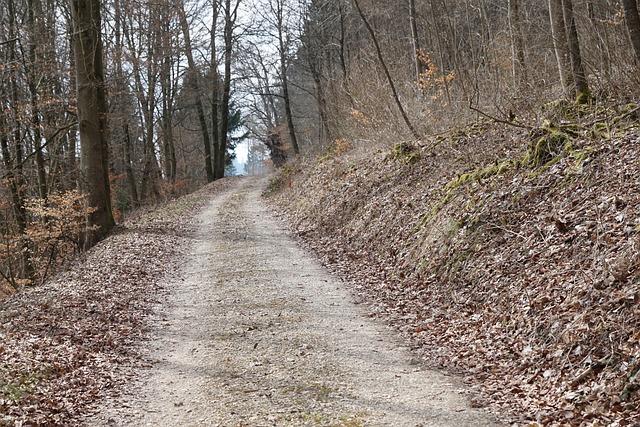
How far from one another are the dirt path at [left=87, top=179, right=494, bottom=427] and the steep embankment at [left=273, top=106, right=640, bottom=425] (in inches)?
21.5

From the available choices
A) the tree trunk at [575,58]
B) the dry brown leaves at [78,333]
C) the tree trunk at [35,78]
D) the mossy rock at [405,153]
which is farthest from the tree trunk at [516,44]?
the tree trunk at [35,78]

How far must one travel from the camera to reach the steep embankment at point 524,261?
17.1 ft

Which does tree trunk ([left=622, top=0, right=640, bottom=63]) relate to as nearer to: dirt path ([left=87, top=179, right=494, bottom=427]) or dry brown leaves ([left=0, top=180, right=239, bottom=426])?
dirt path ([left=87, top=179, right=494, bottom=427])

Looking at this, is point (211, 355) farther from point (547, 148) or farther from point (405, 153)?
point (405, 153)

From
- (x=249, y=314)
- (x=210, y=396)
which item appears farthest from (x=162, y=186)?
(x=210, y=396)

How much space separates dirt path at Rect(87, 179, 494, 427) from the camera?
17.6 ft

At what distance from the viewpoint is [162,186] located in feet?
110

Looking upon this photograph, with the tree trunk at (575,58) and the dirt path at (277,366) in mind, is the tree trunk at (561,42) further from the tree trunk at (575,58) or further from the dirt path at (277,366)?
the dirt path at (277,366)

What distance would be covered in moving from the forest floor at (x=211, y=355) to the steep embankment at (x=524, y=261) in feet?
2.06

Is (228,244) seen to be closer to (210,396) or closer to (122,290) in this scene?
(122,290)

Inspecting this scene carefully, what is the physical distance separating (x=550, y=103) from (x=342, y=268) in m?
5.17

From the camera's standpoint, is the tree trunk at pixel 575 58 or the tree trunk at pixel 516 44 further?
the tree trunk at pixel 516 44

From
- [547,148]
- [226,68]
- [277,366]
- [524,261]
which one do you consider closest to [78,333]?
[277,366]

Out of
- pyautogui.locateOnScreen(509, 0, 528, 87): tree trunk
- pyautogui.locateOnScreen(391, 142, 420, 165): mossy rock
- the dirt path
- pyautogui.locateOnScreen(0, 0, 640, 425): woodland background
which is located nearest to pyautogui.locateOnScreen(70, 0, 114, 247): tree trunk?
pyautogui.locateOnScreen(0, 0, 640, 425): woodland background
